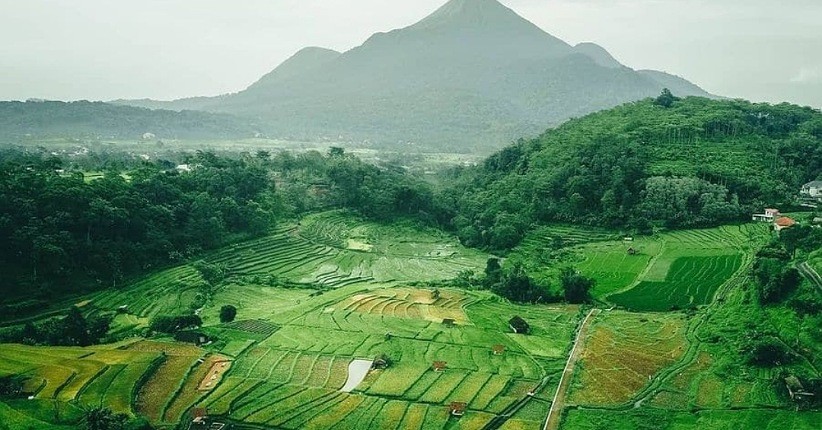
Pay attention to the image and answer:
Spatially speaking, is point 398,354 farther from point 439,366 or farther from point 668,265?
point 668,265

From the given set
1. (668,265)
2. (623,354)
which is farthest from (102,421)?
(668,265)

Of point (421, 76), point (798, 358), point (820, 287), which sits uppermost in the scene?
point (421, 76)

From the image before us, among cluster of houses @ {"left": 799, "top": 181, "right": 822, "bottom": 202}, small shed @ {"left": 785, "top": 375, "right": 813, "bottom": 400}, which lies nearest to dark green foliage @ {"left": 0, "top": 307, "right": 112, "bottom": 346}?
small shed @ {"left": 785, "top": 375, "right": 813, "bottom": 400}

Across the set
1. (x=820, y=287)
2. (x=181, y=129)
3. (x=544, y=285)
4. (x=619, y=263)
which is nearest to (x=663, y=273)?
(x=619, y=263)

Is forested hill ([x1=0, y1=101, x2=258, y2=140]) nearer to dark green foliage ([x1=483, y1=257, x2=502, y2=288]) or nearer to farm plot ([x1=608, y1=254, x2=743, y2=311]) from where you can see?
dark green foliage ([x1=483, y1=257, x2=502, y2=288])

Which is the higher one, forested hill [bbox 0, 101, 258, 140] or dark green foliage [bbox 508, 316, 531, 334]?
forested hill [bbox 0, 101, 258, 140]

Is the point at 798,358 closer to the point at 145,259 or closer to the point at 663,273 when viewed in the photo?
the point at 663,273
